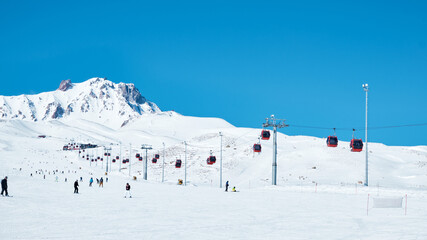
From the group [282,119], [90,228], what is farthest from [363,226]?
[282,119]

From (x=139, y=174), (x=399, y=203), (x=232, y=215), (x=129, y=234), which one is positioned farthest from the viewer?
(x=139, y=174)

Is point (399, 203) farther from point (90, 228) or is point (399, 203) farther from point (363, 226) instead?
point (90, 228)

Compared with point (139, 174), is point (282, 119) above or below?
above

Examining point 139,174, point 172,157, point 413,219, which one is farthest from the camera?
point 172,157

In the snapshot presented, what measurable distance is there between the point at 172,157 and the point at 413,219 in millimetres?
112933

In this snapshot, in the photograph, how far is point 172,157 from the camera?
134 meters

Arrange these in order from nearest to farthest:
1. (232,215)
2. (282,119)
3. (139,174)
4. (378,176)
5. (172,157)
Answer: (232,215)
(282,119)
(378,176)
(139,174)
(172,157)

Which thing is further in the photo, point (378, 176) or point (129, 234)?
point (378, 176)

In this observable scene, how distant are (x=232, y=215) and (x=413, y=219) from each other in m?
9.71

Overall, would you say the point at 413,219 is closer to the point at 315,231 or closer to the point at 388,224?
the point at 388,224

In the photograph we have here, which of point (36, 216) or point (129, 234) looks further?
point (36, 216)

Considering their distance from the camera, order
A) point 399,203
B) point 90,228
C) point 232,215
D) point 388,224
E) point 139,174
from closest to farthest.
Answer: point 90,228 → point 388,224 → point 232,215 → point 399,203 → point 139,174

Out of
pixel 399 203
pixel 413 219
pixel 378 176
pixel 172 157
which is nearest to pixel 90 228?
pixel 413 219

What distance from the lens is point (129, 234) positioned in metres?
18.1
